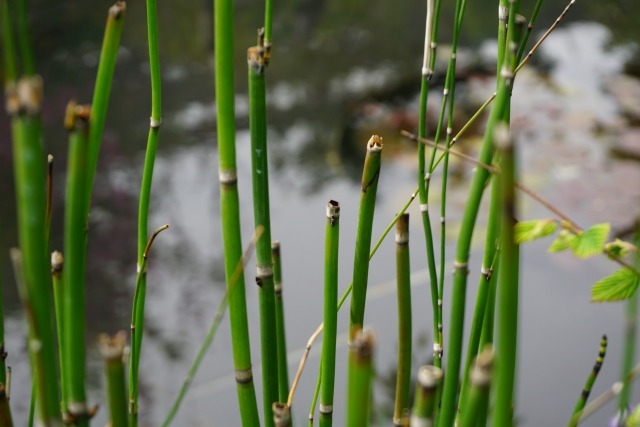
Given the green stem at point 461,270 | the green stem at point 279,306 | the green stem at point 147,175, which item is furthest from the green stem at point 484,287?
the green stem at point 147,175

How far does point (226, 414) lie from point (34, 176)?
4.26 ft

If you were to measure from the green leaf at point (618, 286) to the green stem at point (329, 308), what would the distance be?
17 centimetres

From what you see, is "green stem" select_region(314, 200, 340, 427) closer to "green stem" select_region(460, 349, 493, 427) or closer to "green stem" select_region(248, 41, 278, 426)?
"green stem" select_region(248, 41, 278, 426)

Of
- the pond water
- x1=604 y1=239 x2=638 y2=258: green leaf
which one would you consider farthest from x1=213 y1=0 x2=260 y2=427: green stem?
the pond water

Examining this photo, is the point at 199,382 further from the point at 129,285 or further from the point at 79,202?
the point at 79,202

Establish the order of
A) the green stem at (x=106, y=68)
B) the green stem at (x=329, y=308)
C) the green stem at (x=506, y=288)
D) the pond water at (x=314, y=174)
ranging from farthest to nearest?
1. the pond water at (x=314, y=174)
2. the green stem at (x=329, y=308)
3. the green stem at (x=106, y=68)
4. the green stem at (x=506, y=288)

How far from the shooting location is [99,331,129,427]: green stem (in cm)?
29

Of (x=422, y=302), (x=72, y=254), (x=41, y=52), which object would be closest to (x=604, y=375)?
(x=422, y=302)

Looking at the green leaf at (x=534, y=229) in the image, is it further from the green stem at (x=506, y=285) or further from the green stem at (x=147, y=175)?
the green stem at (x=147, y=175)

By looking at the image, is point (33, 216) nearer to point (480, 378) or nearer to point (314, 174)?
point (480, 378)

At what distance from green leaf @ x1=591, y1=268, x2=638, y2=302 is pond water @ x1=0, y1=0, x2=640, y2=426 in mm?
1086

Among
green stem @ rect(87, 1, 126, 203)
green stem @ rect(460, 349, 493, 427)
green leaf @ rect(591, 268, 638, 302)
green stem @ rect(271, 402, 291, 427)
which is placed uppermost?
green stem @ rect(87, 1, 126, 203)

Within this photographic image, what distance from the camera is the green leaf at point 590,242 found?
0.44 metres

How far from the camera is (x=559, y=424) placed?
1.49 m
